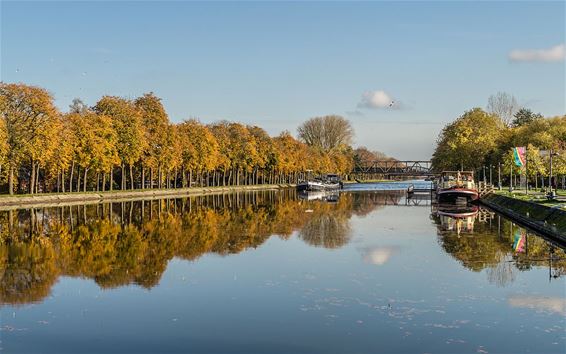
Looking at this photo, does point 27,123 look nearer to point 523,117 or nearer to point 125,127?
point 125,127

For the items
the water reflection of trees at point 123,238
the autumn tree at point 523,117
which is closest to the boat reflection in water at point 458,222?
the water reflection of trees at point 123,238

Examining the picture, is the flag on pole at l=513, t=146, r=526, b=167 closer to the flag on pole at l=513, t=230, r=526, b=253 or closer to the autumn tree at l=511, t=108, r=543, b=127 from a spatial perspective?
the flag on pole at l=513, t=230, r=526, b=253

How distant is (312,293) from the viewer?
2238 cm

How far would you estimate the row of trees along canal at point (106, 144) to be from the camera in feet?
236

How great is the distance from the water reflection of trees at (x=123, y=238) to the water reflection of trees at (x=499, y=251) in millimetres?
6870

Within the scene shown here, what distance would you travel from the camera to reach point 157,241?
36.8m

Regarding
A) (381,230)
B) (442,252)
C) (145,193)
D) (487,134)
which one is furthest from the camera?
(487,134)

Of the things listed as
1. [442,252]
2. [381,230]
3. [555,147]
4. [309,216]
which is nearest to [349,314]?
[442,252]

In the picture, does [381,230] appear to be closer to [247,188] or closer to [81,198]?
[81,198]

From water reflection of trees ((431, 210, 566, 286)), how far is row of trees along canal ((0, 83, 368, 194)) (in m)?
46.1

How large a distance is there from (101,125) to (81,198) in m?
10.4

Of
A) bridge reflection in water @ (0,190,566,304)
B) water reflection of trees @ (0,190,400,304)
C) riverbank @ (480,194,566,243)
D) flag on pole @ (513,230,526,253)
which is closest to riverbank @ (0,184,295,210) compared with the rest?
water reflection of trees @ (0,190,400,304)

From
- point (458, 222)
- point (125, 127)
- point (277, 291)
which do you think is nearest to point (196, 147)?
→ point (125, 127)

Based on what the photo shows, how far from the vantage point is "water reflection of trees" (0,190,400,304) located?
25453 mm
